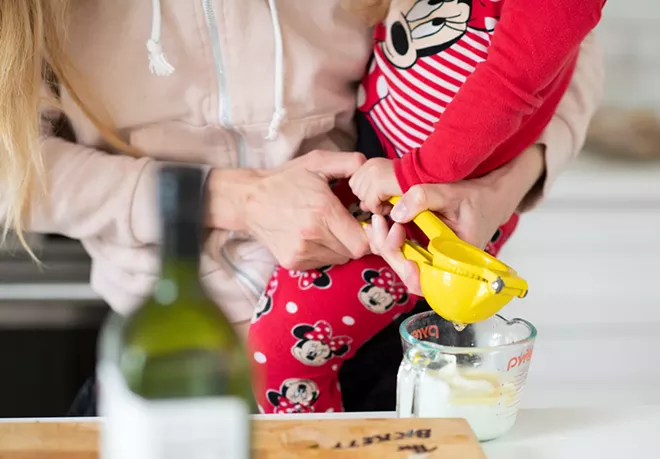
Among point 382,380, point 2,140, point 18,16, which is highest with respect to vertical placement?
point 18,16

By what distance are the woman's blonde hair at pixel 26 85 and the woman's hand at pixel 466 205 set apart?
384 mm

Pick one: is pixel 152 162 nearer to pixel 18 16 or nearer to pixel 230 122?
pixel 230 122

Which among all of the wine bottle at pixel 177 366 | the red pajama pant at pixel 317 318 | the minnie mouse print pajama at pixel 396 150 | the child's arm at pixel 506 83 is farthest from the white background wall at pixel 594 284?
the wine bottle at pixel 177 366

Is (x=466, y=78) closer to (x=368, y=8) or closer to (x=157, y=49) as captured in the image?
(x=368, y=8)

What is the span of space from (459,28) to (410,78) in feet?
0.26

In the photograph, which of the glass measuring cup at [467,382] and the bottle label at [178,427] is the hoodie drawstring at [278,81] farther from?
the bottle label at [178,427]

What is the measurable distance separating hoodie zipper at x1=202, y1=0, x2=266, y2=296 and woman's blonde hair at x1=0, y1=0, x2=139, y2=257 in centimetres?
15

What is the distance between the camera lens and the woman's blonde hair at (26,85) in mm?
793

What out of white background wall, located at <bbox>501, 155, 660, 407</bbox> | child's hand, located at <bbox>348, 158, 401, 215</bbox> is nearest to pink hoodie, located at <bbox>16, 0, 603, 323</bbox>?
child's hand, located at <bbox>348, 158, 401, 215</bbox>

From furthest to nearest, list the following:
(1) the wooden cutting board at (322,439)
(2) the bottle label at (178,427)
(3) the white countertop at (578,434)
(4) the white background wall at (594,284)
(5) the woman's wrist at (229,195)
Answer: (4) the white background wall at (594,284) < (5) the woman's wrist at (229,195) < (3) the white countertop at (578,434) < (1) the wooden cutting board at (322,439) < (2) the bottle label at (178,427)

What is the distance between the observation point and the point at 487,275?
604mm

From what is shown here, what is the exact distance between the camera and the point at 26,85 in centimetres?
82

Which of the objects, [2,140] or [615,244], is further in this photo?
[615,244]

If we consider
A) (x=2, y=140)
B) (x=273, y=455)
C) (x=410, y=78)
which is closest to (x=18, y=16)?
(x=2, y=140)
